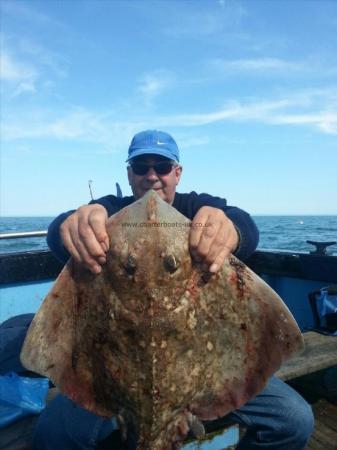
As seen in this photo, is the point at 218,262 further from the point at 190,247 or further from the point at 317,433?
the point at 317,433

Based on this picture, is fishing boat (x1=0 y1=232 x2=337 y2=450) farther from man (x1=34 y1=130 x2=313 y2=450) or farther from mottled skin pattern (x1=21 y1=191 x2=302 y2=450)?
mottled skin pattern (x1=21 y1=191 x2=302 y2=450)

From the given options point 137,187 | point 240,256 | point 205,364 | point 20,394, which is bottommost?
point 20,394

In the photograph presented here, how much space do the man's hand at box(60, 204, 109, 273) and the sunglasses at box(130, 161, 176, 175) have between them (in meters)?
1.37

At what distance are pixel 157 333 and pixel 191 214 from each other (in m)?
1.76

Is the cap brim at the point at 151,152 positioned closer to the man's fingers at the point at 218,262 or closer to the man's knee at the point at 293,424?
the man's fingers at the point at 218,262

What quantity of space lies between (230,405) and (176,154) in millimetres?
2331

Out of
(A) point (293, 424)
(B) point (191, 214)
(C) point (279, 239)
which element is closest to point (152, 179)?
(B) point (191, 214)

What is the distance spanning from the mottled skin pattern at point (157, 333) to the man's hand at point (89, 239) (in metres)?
0.06

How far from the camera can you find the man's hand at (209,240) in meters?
2.22

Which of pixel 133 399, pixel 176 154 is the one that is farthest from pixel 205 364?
pixel 176 154

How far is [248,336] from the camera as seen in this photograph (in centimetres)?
242

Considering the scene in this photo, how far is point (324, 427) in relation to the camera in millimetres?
4602

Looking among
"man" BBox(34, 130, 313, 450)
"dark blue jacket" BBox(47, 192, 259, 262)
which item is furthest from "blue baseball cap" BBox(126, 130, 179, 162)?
"dark blue jacket" BBox(47, 192, 259, 262)

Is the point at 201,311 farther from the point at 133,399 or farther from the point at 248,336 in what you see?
the point at 133,399
